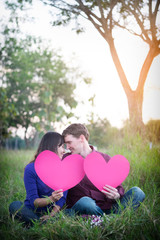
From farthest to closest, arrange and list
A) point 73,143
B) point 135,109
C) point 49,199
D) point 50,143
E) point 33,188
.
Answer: point 135,109 → point 73,143 → point 50,143 → point 33,188 → point 49,199

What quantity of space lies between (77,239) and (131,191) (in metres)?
0.64

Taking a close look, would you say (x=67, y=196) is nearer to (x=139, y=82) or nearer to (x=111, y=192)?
(x=111, y=192)

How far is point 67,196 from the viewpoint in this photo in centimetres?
212

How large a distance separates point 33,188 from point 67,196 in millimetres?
420

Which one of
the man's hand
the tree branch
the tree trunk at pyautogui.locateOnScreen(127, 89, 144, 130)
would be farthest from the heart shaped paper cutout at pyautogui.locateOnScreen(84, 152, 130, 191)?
the tree branch

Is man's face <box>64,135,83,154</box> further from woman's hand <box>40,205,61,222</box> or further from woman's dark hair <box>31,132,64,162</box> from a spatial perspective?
woman's hand <box>40,205,61,222</box>

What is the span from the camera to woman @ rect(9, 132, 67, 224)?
179 cm

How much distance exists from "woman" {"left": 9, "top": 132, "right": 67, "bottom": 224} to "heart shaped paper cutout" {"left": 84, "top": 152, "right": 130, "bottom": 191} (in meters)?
0.27

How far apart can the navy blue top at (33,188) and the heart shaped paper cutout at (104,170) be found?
1.01ft

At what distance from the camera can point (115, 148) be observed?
Answer: 363 cm

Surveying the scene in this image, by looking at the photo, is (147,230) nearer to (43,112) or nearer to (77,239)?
(77,239)

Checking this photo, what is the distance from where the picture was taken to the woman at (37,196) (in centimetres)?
179

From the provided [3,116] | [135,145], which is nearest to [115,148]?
[135,145]

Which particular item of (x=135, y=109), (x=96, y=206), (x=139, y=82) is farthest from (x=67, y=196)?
(x=139, y=82)
